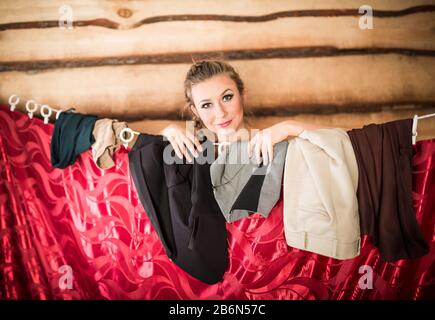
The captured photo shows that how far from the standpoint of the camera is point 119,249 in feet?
3.68

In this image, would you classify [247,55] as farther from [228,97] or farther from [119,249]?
[119,249]

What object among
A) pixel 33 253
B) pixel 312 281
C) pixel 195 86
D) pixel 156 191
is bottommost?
pixel 312 281

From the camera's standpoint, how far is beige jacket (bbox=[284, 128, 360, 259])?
0.86 metres

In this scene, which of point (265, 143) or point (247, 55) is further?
point (247, 55)

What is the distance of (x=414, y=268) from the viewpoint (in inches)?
41.3

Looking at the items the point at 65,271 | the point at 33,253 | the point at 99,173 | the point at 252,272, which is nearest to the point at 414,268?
the point at 252,272

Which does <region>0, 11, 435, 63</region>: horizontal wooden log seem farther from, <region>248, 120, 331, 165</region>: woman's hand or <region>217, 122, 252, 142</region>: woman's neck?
<region>248, 120, 331, 165</region>: woman's hand

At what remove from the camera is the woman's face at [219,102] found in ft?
3.67

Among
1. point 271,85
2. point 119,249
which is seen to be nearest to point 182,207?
point 119,249

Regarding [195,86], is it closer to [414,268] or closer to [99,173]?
[99,173]

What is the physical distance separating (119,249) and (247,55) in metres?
1.19

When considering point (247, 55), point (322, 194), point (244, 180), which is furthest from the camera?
point (247, 55)

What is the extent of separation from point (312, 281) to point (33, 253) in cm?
127

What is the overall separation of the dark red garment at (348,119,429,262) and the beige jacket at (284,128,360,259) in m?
0.04
